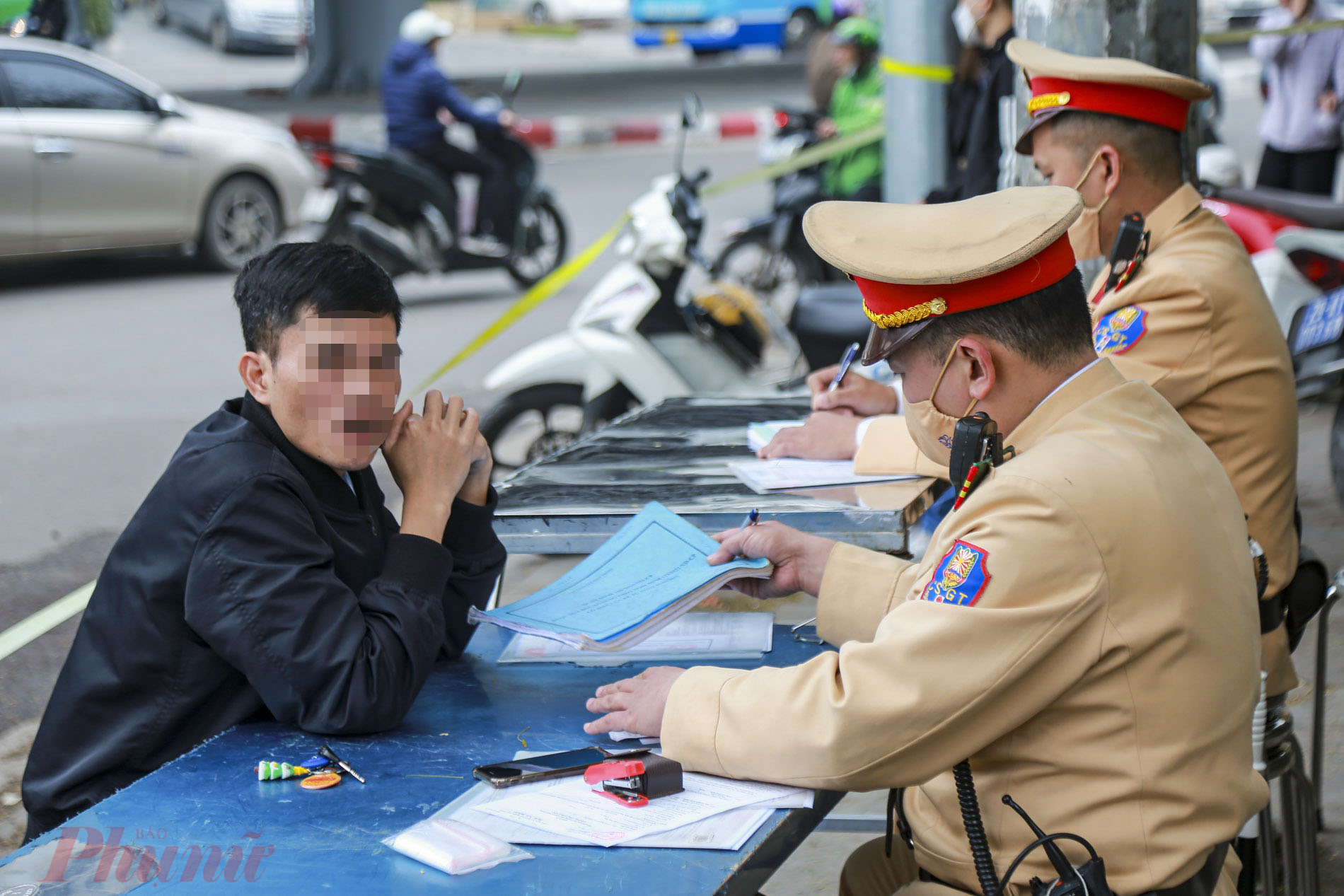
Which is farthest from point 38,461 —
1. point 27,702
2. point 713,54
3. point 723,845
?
point 713,54

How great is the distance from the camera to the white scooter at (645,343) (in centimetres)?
534

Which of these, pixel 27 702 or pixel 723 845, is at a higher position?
pixel 723 845

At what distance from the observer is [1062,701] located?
1.68 metres

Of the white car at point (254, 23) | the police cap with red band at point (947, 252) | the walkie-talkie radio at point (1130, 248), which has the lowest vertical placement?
the walkie-talkie radio at point (1130, 248)

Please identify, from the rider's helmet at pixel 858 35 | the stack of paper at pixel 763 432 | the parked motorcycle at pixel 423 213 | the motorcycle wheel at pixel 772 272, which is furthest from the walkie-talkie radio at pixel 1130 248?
the parked motorcycle at pixel 423 213

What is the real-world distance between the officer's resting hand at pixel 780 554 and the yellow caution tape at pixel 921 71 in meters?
4.33

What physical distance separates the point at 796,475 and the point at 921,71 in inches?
147

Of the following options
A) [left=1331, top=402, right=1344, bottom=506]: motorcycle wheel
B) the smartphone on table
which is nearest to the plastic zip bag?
the smartphone on table

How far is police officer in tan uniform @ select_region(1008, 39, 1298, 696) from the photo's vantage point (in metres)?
2.69

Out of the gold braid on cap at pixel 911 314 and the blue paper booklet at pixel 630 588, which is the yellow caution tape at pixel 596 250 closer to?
the blue paper booklet at pixel 630 588

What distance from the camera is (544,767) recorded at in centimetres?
184

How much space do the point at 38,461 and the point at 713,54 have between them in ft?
72.4

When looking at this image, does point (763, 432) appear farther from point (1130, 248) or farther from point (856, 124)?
point (856, 124)

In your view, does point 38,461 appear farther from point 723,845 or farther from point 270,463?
point 723,845
